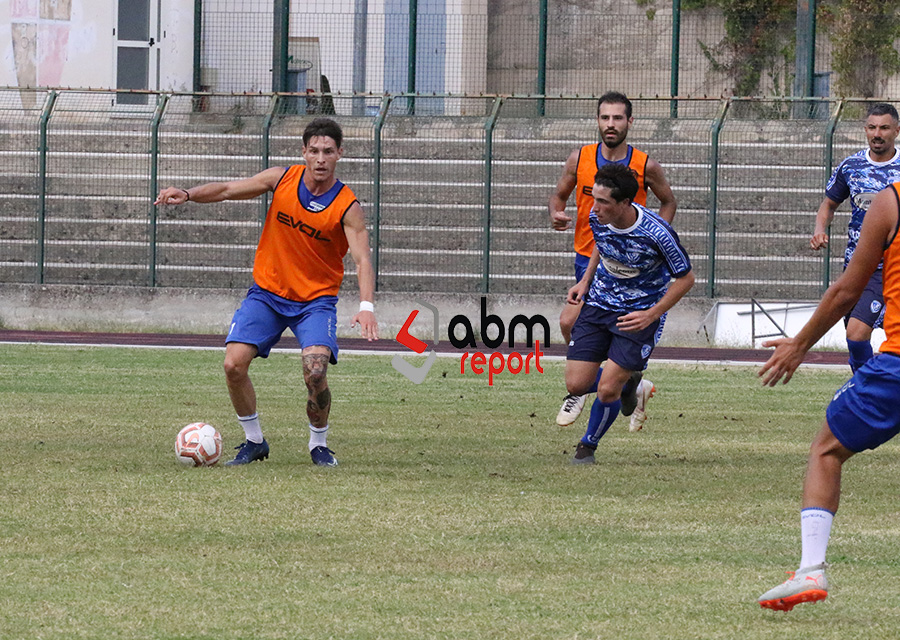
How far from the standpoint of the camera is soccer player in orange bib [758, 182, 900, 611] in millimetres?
5211

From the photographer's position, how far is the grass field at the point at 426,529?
532 centimetres

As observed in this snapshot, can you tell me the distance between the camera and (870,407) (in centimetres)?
527

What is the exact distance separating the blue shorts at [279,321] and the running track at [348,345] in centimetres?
995

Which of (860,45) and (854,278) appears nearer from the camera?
(854,278)

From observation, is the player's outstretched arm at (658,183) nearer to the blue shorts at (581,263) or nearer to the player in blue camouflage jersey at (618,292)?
the blue shorts at (581,263)

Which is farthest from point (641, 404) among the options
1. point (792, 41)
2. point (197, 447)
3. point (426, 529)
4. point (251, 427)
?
point (792, 41)

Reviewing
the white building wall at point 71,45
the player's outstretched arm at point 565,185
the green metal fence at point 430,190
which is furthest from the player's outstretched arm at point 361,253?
the white building wall at point 71,45

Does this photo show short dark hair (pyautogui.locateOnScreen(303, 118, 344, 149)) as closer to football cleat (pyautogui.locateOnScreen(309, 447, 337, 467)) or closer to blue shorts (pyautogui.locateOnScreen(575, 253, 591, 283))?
football cleat (pyautogui.locateOnScreen(309, 447, 337, 467))

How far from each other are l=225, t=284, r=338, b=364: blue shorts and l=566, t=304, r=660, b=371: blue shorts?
5.23 feet

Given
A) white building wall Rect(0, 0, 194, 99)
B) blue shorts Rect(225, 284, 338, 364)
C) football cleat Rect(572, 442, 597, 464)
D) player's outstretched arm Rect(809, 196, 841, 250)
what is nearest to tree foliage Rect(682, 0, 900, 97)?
white building wall Rect(0, 0, 194, 99)

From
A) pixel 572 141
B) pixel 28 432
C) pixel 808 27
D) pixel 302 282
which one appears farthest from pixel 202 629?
pixel 808 27

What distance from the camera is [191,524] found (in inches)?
277

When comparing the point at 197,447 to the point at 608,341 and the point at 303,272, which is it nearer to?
the point at 303,272

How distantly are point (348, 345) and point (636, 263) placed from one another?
11971 millimetres
